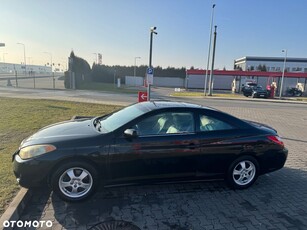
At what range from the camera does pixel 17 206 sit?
308 cm

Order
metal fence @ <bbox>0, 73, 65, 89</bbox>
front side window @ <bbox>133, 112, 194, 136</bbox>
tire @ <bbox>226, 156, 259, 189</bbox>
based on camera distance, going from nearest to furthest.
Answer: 1. front side window @ <bbox>133, 112, 194, 136</bbox>
2. tire @ <bbox>226, 156, 259, 189</bbox>
3. metal fence @ <bbox>0, 73, 65, 89</bbox>

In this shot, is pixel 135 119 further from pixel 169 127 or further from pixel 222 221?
pixel 222 221

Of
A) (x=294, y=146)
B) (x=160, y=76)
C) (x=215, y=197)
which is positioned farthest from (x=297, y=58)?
(x=215, y=197)

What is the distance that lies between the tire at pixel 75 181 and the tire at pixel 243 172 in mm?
2195

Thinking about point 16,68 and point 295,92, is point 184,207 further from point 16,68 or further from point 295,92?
point 16,68

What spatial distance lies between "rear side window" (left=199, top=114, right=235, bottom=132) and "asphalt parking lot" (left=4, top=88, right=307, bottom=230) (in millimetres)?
1020

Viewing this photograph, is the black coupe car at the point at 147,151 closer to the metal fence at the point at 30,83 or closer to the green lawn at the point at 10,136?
the green lawn at the point at 10,136

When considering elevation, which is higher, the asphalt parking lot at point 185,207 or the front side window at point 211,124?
the front side window at point 211,124

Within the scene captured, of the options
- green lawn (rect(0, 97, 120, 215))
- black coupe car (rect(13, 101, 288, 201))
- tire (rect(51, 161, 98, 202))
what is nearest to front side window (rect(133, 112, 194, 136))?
black coupe car (rect(13, 101, 288, 201))

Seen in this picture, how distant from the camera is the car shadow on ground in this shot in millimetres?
3066

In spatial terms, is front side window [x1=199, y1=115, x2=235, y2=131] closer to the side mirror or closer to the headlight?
the side mirror

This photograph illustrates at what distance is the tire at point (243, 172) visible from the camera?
4012mm

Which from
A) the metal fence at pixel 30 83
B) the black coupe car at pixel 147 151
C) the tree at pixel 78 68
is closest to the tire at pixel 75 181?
the black coupe car at pixel 147 151

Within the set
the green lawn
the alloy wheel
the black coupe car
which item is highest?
the black coupe car
